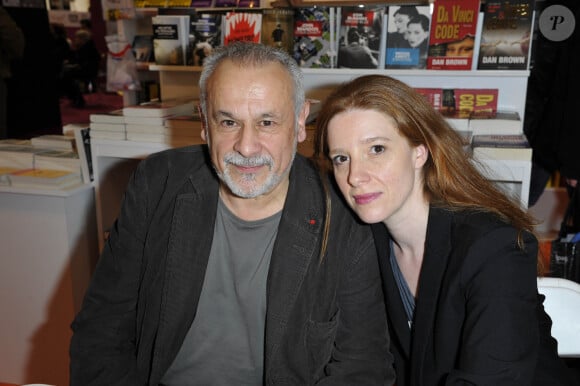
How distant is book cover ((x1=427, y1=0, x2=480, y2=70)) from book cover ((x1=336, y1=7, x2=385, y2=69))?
0.25 meters

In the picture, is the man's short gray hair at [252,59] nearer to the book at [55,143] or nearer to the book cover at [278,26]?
the book cover at [278,26]

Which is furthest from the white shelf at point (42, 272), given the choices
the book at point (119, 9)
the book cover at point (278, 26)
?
the book at point (119, 9)

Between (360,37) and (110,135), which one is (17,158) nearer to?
(110,135)

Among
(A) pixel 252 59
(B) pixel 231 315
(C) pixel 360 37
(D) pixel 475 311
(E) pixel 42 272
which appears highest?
(C) pixel 360 37

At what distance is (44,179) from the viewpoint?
2477mm

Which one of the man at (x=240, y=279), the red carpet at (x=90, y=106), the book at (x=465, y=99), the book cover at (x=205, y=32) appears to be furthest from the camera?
the red carpet at (x=90, y=106)

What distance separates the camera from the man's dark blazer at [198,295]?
1475 mm

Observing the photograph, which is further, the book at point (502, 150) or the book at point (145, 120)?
the book at point (145, 120)

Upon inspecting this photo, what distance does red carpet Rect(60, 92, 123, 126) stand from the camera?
372 inches

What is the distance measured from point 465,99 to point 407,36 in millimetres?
436

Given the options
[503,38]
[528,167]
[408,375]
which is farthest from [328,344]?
[503,38]

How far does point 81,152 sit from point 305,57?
1176mm

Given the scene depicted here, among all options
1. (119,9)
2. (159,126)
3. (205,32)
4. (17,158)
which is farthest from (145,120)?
(119,9)

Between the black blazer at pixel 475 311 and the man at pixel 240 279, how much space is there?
0.46ft
